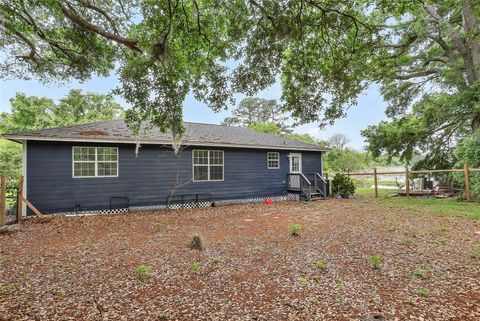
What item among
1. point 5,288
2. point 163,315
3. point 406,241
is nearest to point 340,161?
point 406,241

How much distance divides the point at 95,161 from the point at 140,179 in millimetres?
1683

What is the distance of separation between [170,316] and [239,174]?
9.57 meters

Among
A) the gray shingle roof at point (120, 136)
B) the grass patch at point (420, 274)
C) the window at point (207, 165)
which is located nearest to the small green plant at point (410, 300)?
the grass patch at point (420, 274)

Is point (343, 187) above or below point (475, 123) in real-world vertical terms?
below

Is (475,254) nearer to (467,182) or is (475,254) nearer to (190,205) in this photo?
(467,182)

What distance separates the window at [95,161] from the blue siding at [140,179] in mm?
170

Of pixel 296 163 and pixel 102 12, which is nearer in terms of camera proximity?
pixel 102 12

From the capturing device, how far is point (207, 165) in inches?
448

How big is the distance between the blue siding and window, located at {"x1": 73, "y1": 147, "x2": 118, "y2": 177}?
170mm

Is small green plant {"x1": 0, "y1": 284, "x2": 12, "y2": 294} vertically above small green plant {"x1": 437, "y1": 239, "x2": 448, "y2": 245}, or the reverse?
small green plant {"x1": 0, "y1": 284, "x2": 12, "y2": 294}

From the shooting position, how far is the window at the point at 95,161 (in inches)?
347

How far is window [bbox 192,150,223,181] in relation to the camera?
1113 cm

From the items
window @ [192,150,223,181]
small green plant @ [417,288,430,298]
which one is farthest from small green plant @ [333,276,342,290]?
window @ [192,150,223,181]

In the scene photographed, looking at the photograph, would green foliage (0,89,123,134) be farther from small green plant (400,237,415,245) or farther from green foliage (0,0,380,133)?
small green plant (400,237,415,245)
